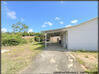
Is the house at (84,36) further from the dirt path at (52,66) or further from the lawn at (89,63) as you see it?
the dirt path at (52,66)

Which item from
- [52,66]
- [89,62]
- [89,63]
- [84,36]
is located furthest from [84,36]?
[52,66]

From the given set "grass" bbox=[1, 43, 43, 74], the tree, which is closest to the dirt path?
"grass" bbox=[1, 43, 43, 74]

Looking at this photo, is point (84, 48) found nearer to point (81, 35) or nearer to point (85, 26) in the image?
point (81, 35)

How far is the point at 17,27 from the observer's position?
93.2 ft

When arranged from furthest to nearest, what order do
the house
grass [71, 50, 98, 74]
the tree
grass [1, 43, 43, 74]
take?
the tree < the house < grass [1, 43, 43, 74] < grass [71, 50, 98, 74]

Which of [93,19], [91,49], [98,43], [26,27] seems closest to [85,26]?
[93,19]

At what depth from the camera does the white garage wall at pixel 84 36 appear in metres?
5.91

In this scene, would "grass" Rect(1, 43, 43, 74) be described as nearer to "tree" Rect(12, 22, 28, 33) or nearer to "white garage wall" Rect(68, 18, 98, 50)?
"white garage wall" Rect(68, 18, 98, 50)

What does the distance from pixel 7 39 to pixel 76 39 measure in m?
12.3

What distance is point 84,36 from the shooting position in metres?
6.05

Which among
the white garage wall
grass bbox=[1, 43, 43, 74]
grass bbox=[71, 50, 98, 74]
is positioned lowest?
grass bbox=[1, 43, 43, 74]

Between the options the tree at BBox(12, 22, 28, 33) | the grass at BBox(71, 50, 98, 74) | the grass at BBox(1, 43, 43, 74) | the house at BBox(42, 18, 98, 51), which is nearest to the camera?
the grass at BBox(71, 50, 98, 74)

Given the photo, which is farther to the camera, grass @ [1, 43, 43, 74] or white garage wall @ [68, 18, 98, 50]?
white garage wall @ [68, 18, 98, 50]

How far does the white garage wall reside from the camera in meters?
5.91
